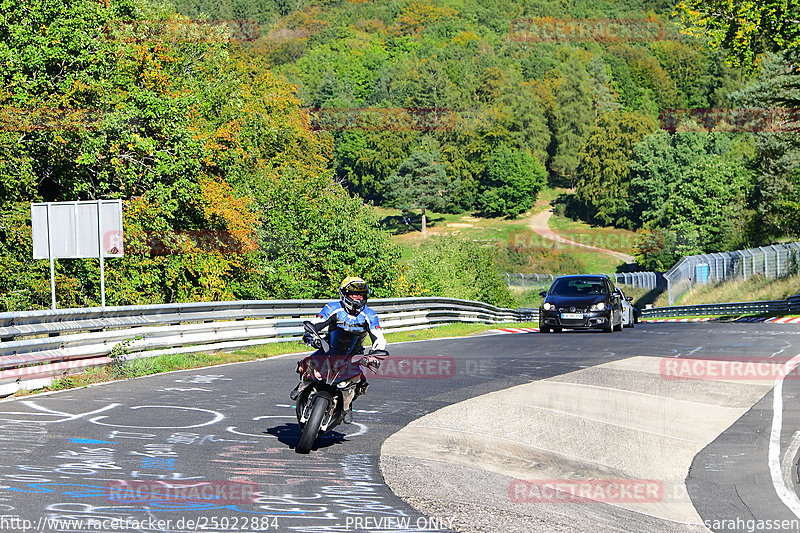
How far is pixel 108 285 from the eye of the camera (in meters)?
27.3

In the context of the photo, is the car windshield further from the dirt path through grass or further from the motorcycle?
the dirt path through grass

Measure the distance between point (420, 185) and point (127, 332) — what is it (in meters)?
119

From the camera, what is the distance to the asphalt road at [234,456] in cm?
648

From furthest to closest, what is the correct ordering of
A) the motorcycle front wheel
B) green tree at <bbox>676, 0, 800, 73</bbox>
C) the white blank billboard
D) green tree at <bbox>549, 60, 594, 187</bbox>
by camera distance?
1. green tree at <bbox>549, 60, 594, 187</bbox>
2. green tree at <bbox>676, 0, 800, 73</bbox>
3. the white blank billboard
4. the motorcycle front wheel

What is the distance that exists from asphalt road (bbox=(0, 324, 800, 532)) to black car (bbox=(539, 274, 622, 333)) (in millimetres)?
9302

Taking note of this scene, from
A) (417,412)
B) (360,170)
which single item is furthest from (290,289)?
(360,170)

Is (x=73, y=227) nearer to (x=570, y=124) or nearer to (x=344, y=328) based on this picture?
(x=344, y=328)

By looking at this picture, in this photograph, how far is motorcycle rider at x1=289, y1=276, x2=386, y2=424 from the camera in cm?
887

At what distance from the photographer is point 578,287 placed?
26750 millimetres

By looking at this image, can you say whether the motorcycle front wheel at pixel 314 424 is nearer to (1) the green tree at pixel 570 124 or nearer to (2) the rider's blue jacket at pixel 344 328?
(2) the rider's blue jacket at pixel 344 328

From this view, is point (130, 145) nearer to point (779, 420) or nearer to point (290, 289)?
point (290, 289)

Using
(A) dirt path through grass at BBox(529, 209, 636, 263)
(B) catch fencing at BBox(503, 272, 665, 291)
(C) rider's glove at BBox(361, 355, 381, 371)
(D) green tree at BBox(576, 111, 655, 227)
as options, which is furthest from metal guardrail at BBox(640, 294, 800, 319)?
(D) green tree at BBox(576, 111, 655, 227)

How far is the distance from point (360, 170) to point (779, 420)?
141 meters

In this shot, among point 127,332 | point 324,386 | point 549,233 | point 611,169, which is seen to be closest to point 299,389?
point 324,386
